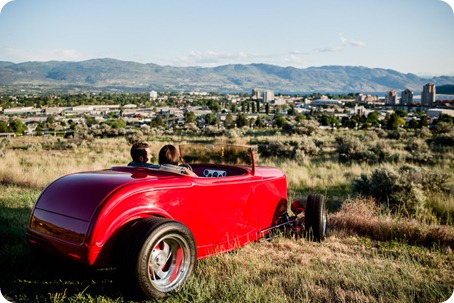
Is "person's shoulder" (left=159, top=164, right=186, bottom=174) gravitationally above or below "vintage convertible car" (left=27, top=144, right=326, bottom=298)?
above

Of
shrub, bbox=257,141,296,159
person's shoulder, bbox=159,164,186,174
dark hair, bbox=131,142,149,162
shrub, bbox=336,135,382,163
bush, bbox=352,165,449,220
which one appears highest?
dark hair, bbox=131,142,149,162

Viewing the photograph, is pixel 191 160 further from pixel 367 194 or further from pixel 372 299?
pixel 367 194

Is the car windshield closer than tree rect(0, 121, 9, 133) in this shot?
Yes

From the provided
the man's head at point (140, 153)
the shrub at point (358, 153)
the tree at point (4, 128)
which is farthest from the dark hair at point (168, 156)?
the tree at point (4, 128)

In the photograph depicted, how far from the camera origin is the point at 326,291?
3.95 m

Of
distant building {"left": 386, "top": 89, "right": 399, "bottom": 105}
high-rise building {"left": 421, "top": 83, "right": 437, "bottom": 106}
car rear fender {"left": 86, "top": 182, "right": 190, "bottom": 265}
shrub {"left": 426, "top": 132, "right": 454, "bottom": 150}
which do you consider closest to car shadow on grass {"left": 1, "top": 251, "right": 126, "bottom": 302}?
car rear fender {"left": 86, "top": 182, "right": 190, "bottom": 265}

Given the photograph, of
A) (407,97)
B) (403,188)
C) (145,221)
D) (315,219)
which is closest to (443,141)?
(403,188)

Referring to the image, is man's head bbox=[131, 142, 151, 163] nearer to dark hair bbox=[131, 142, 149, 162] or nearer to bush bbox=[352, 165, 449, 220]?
dark hair bbox=[131, 142, 149, 162]

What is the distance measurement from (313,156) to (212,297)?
17951mm

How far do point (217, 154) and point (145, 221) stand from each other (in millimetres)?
2316

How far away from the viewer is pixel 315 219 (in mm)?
5844

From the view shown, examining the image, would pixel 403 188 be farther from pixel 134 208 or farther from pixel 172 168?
pixel 134 208

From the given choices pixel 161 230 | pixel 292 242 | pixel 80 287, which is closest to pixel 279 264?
pixel 292 242

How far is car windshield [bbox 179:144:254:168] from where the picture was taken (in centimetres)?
555
